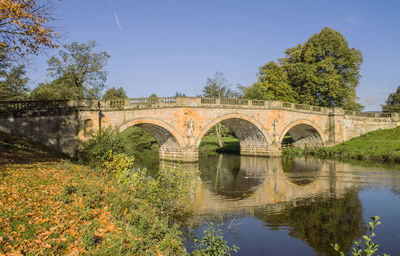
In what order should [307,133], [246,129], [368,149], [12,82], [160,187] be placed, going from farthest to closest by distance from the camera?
[307,133] < [246,129] < [368,149] < [12,82] < [160,187]

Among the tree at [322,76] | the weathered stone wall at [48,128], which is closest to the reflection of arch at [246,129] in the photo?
the tree at [322,76]

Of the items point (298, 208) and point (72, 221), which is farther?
point (298, 208)

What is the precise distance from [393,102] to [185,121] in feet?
148

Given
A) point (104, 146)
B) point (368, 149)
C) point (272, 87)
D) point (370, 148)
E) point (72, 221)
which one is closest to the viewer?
point (72, 221)

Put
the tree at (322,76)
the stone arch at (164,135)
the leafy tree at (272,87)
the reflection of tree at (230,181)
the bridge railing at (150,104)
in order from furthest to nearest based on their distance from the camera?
the leafy tree at (272,87) < the tree at (322,76) < the stone arch at (164,135) < the bridge railing at (150,104) < the reflection of tree at (230,181)

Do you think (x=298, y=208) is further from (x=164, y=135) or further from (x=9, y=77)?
(x=9, y=77)

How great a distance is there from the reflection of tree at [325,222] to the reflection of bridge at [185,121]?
13.3m

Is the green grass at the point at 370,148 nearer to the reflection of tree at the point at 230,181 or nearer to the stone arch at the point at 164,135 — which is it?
the reflection of tree at the point at 230,181

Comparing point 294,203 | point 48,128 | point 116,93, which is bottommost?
point 294,203

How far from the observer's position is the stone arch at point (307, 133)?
33.1 meters

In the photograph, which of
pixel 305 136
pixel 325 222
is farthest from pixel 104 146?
pixel 305 136

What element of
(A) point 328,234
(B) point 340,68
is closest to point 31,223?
(A) point 328,234

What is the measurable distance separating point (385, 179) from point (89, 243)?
18.6 meters

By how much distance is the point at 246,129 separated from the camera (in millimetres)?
32094
